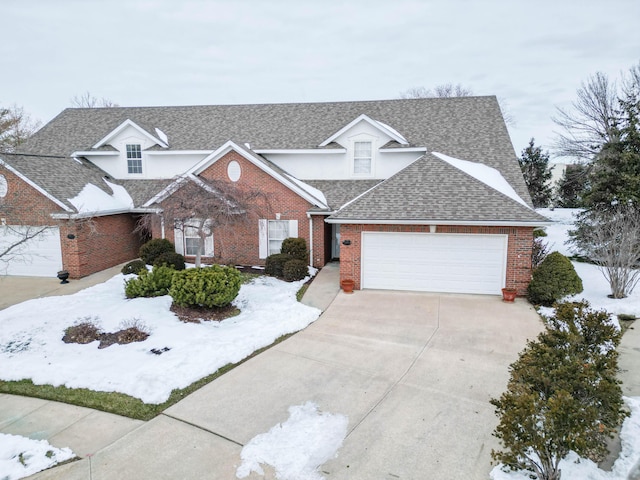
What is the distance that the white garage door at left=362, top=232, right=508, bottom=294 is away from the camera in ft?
44.0

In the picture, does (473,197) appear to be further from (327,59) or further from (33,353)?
(327,59)

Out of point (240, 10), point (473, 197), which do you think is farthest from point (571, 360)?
point (240, 10)

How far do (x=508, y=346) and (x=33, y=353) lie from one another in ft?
34.3

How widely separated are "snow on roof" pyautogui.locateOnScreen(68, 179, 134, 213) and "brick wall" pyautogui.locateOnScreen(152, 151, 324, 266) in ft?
9.56

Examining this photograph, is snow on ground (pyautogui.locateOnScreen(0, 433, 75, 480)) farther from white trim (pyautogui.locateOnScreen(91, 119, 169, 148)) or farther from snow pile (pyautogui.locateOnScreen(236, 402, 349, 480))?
white trim (pyautogui.locateOnScreen(91, 119, 169, 148))

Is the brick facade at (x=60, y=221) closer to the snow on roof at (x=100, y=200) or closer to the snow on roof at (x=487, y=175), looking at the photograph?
the snow on roof at (x=100, y=200)

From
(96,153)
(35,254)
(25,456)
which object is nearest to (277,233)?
(35,254)

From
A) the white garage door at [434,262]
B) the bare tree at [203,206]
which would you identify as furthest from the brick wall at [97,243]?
the white garage door at [434,262]

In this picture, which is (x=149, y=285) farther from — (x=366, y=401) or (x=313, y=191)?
(x=366, y=401)

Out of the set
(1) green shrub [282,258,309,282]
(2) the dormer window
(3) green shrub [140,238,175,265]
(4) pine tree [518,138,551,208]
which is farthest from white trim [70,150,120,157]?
(4) pine tree [518,138,551,208]

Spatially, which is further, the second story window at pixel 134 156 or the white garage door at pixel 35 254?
the second story window at pixel 134 156

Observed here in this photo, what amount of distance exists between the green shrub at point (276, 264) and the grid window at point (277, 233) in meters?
1.39

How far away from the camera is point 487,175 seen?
16.0 meters

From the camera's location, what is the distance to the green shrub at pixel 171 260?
16.3 meters
